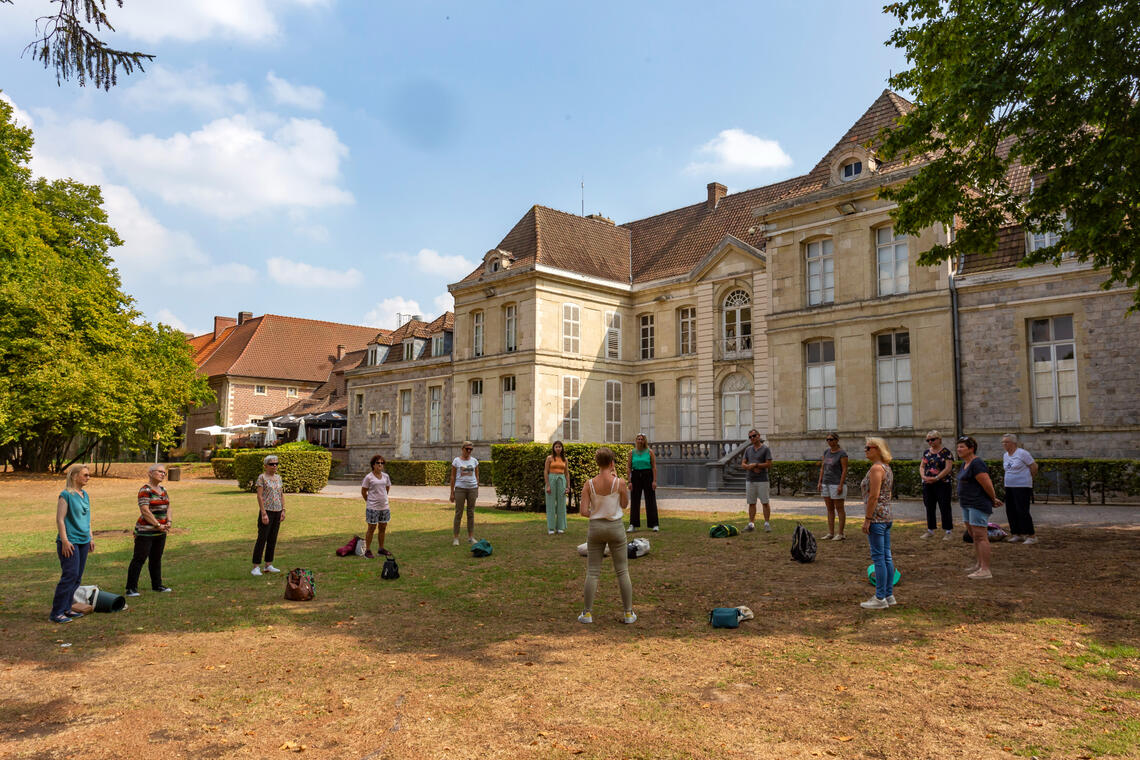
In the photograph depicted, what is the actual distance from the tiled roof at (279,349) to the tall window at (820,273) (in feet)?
129

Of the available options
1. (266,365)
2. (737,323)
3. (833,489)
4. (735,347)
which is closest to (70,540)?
(833,489)

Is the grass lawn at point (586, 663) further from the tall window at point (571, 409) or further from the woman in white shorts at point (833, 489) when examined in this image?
the tall window at point (571, 409)

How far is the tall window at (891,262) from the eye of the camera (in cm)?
2247

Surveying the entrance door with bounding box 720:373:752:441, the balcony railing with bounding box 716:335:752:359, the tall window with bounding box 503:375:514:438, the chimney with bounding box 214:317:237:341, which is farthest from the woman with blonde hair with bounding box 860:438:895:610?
the chimney with bounding box 214:317:237:341

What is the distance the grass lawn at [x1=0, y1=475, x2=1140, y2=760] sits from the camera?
4.48 m

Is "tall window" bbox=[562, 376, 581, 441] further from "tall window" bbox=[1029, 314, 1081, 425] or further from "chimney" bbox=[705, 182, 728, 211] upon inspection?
"tall window" bbox=[1029, 314, 1081, 425]

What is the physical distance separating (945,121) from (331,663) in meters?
10.4

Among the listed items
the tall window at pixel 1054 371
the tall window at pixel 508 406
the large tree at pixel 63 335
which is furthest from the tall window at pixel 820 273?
the large tree at pixel 63 335

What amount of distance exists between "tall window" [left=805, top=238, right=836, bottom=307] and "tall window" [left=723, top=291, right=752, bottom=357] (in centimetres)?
476

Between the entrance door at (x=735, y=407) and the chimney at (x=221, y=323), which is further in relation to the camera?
the chimney at (x=221, y=323)

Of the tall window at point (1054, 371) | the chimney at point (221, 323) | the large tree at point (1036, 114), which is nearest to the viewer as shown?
the large tree at point (1036, 114)

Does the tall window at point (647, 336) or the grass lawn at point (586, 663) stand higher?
the tall window at point (647, 336)

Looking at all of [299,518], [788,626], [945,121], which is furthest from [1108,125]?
[299,518]

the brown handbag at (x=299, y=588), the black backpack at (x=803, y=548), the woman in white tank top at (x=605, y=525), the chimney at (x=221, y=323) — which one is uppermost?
the chimney at (x=221, y=323)
